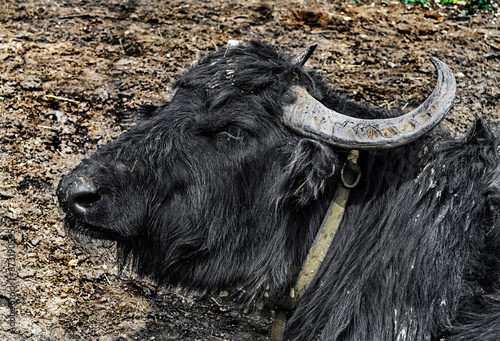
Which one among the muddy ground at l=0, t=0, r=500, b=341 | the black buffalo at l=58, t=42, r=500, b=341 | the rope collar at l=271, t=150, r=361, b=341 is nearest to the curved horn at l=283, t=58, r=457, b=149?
the black buffalo at l=58, t=42, r=500, b=341

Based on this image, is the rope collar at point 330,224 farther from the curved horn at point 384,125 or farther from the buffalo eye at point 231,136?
the buffalo eye at point 231,136

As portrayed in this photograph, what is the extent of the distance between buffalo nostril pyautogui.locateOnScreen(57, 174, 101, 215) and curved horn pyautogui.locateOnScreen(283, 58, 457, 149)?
48.8 inches

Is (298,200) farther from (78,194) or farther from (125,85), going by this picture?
(125,85)

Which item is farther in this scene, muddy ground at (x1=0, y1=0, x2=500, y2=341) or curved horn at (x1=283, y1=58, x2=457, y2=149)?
muddy ground at (x1=0, y1=0, x2=500, y2=341)

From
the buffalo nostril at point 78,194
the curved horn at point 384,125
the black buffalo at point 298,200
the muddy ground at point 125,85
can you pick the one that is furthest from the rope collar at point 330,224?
the buffalo nostril at point 78,194

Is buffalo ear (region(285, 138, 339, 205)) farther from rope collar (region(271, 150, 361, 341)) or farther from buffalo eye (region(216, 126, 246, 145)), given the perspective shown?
buffalo eye (region(216, 126, 246, 145))

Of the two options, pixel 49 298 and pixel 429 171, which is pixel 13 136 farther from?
pixel 429 171

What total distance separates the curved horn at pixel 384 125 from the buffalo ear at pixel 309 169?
0.07m

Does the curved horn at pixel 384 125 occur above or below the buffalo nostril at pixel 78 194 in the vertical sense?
above

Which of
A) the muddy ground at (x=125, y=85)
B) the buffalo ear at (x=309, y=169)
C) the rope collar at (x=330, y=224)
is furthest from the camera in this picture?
the muddy ground at (x=125, y=85)

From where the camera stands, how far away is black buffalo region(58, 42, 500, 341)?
10.0ft

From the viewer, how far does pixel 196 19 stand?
7402mm

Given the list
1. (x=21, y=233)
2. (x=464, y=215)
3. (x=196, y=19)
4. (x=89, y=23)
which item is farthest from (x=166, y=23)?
(x=464, y=215)

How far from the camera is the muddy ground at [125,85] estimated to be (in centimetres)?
462
